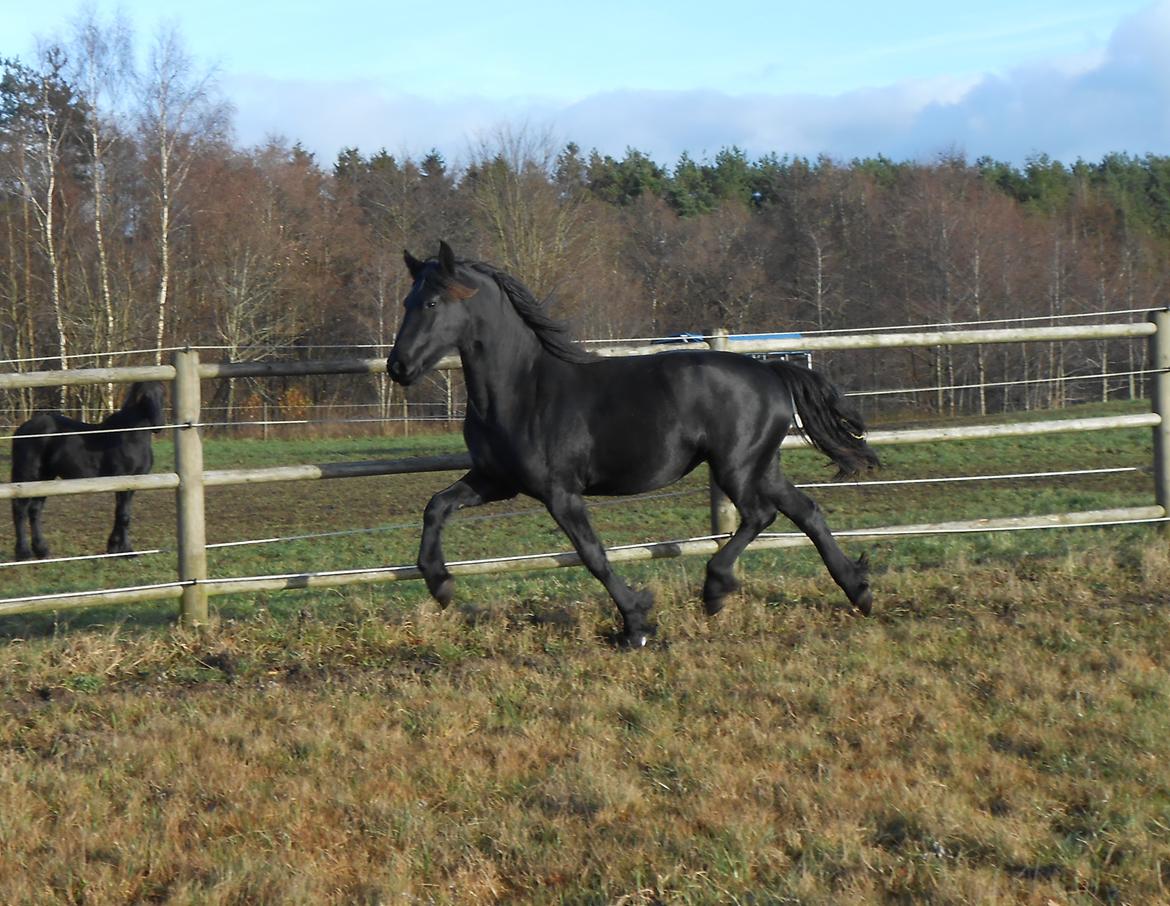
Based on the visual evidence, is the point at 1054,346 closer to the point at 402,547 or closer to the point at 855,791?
the point at 402,547

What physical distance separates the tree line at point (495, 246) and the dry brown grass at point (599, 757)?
19.2 m

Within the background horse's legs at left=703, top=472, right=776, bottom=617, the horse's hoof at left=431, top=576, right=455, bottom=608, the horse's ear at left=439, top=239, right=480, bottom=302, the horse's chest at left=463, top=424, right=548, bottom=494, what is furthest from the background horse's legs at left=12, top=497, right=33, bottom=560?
the background horse's legs at left=703, top=472, right=776, bottom=617

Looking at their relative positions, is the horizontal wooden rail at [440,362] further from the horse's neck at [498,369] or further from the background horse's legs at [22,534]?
the background horse's legs at [22,534]

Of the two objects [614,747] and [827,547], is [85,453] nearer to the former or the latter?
[827,547]

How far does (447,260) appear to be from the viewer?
5.54 meters

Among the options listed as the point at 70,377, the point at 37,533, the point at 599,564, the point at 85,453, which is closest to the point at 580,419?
the point at 599,564

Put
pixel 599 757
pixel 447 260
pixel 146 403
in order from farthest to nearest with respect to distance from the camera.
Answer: pixel 146 403 → pixel 447 260 → pixel 599 757

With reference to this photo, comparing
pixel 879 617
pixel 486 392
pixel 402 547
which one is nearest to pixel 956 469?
pixel 402 547

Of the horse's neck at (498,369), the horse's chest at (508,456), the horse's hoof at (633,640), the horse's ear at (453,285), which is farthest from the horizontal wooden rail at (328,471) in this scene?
the horse's hoof at (633,640)

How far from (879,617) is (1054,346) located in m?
34.2

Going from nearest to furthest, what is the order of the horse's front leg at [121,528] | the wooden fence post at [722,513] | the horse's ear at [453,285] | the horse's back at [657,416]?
the horse's ear at [453,285], the horse's back at [657,416], the wooden fence post at [722,513], the horse's front leg at [121,528]

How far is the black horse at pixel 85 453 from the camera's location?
11.1 m

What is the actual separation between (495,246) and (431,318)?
30.0 metres

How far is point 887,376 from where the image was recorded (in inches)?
1492
